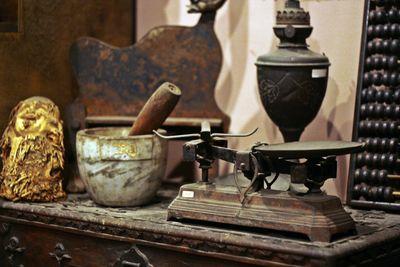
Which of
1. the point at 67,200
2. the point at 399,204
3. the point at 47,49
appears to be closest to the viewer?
the point at 399,204

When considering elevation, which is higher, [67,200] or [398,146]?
[398,146]

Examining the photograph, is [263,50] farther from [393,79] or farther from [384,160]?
[384,160]

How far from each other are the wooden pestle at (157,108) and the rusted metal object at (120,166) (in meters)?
0.05

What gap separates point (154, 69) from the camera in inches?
145

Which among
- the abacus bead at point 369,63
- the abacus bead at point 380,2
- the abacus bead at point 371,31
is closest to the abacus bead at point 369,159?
the abacus bead at point 369,63

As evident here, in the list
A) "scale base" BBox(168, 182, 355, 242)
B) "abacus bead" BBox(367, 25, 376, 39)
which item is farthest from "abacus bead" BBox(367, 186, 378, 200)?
"abacus bead" BBox(367, 25, 376, 39)

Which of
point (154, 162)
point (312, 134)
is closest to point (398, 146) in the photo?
point (312, 134)

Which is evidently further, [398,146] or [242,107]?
[242,107]

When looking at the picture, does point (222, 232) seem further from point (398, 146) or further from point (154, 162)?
point (398, 146)

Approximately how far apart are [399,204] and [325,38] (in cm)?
76

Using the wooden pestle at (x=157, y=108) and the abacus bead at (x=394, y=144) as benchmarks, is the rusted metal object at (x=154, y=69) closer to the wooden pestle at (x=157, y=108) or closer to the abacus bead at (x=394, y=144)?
the wooden pestle at (x=157, y=108)

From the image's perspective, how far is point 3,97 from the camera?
11.4ft

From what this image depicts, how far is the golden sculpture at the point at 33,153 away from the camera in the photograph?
3311mm

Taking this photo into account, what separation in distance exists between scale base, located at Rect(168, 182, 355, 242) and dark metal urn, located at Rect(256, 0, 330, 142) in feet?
1.49
